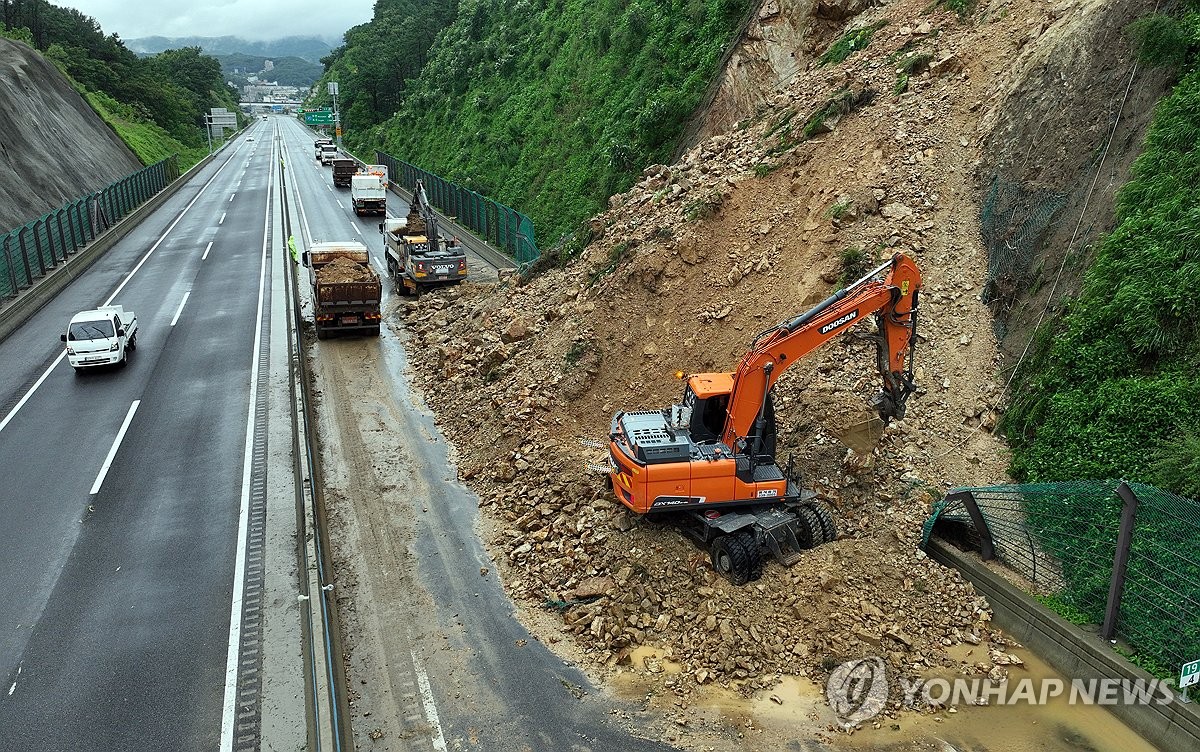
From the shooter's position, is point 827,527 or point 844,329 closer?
point 844,329

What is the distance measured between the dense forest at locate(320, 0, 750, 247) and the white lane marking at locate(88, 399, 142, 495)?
17389 mm

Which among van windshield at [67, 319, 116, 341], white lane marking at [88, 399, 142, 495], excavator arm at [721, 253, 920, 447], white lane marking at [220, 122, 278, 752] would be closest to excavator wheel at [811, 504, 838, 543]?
excavator arm at [721, 253, 920, 447]

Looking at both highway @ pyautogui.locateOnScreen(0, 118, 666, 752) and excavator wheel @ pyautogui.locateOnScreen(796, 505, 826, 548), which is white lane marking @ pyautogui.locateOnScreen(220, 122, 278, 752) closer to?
highway @ pyautogui.locateOnScreen(0, 118, 666, 752)

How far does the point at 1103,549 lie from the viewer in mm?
10516

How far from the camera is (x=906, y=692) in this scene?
32.9ft

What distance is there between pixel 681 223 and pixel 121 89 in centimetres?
9069

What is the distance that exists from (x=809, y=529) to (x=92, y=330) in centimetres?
1981

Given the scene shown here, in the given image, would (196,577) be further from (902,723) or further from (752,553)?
(902,723)

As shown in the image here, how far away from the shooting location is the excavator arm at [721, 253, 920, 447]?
1177cm

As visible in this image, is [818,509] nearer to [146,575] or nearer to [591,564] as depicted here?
[591,564]

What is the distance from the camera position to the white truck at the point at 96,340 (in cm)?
2111

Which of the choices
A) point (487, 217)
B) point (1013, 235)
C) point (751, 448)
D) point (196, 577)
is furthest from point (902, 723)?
point (487, 217)

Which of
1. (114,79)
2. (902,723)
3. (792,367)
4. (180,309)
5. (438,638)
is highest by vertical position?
(114,79)

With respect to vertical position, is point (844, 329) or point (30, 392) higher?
point (844, 329)
